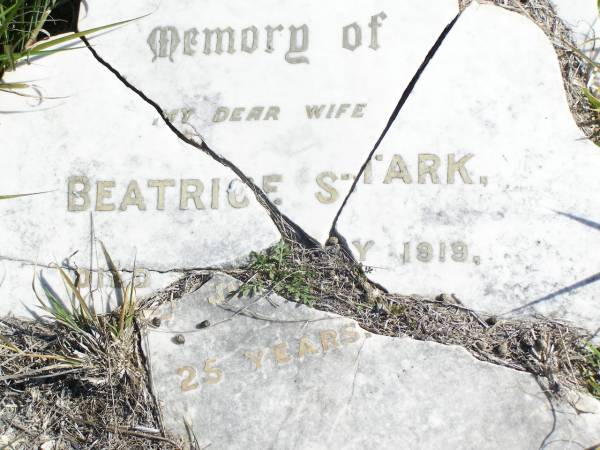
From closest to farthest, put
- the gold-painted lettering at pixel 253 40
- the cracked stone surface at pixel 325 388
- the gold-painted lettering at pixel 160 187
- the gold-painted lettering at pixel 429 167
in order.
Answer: the cracked stone surface at pixel 325 388 < the gold-painted lettering at pixel 429 167 < the gold-painted lettering at pixel 160 187 < the gold-painted lettering at pixel 253 40

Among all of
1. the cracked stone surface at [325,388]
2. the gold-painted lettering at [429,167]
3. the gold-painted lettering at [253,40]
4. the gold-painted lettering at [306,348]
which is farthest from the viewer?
the gold-painted lettering at [253,40]

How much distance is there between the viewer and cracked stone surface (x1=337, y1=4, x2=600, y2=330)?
2.75 meters

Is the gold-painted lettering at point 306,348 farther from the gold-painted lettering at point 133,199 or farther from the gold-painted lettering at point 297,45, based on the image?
the gold-painted lettering at point 297,45

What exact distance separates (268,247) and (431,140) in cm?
72

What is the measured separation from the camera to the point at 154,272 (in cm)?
290

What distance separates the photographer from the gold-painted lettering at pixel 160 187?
2951 mm

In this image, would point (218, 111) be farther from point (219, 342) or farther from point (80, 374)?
point (80, 374)

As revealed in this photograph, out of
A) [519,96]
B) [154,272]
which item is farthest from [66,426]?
[519,96]

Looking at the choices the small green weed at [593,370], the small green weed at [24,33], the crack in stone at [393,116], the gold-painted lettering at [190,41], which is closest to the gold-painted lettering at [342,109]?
the crack in stone at [393,116]

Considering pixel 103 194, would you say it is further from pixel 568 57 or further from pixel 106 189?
pixel 568 57

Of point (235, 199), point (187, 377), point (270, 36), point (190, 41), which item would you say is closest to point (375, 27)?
point (270, 36)

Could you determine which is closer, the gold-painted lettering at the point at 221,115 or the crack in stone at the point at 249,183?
the crack in stone at the point at 249,183

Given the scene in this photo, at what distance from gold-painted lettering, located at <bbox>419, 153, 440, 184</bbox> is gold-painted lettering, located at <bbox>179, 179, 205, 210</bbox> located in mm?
827

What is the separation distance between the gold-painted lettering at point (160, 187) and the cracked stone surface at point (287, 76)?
0.21 m
